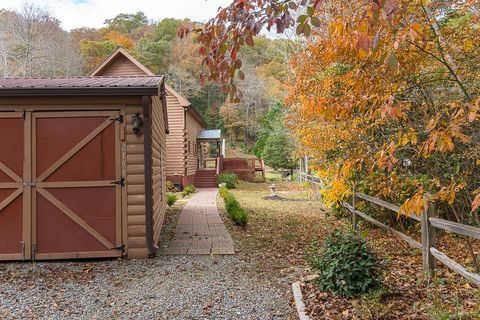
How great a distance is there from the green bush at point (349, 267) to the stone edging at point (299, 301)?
0.90ft

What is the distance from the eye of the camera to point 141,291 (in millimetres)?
4719

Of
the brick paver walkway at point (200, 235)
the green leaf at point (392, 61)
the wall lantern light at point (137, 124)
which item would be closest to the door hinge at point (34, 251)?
the brick paver walkway at point (200, 235)

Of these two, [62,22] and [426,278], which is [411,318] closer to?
[426,278]

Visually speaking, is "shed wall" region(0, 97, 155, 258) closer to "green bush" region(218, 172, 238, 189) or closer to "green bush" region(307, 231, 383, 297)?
"green bush" region(307, 231, 383, 297)

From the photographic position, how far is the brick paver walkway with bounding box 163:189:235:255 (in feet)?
22.2

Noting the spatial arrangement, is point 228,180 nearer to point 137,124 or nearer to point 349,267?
point 137,124

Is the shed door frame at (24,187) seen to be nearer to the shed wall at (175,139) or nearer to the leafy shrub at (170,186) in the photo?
the leafy shrub at (170,186)

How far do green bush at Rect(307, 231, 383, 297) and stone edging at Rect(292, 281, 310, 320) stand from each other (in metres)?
0.27

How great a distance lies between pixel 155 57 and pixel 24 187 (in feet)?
125

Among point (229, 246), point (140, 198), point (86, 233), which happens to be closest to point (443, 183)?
point (229, 246)

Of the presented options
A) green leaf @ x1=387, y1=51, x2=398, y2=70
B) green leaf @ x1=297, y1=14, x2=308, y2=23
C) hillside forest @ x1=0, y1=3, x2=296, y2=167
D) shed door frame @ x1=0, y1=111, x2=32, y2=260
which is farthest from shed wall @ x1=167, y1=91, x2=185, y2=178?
green leaf @ x1=387, y1=51, x2=398, y2=70

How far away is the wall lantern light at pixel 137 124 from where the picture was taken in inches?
240

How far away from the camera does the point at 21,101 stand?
6059 mm

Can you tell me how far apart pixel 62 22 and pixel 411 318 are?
35.4 m
